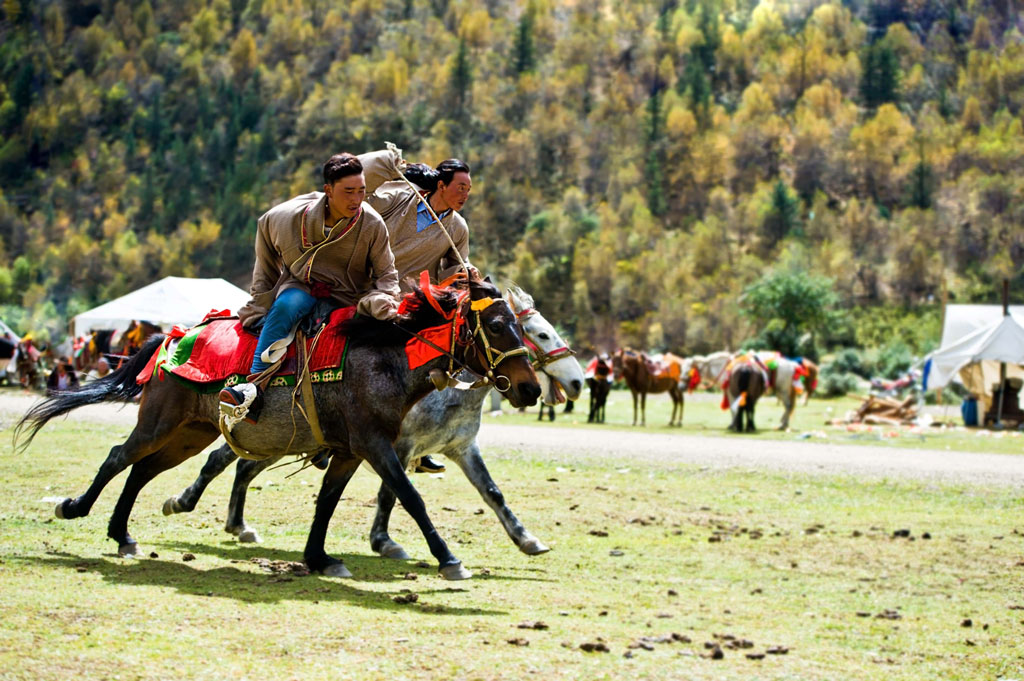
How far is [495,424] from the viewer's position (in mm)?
28828

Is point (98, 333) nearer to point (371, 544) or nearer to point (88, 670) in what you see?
point (371, 544)

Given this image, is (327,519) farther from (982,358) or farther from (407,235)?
(982,358)

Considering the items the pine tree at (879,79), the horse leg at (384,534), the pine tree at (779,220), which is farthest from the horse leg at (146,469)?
the pine tree at (879,79)

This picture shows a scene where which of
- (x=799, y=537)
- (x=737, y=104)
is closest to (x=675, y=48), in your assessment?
(x=737, y=104)

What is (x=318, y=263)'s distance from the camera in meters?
Answer: 8.77

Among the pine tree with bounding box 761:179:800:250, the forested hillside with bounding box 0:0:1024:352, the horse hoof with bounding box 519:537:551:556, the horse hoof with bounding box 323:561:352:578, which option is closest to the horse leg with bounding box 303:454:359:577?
the horse hoof with bounding box 323:561:352:578

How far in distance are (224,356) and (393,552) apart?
213cm

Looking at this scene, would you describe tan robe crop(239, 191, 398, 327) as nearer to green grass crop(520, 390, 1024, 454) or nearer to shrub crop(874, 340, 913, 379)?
green grass crop(520, 390, 1024, 454)

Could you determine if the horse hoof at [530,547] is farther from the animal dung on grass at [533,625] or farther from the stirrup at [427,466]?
the animal dung on grass at [533,625]

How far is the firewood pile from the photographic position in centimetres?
3272

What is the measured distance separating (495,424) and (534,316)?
1857cm

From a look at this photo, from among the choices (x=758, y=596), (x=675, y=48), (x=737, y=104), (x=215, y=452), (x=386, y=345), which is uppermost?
(x=675, y=48)

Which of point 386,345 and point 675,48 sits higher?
point 675,48

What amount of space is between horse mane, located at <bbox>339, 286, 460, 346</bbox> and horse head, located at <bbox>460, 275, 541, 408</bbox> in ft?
0.62
